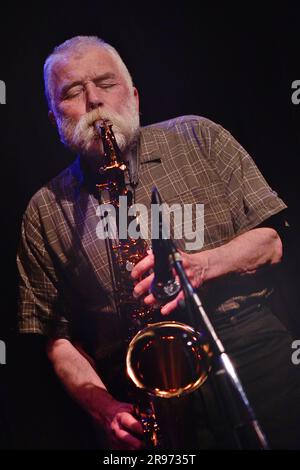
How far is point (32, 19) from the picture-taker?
A: 3.26 metres

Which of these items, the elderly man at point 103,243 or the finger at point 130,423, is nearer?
the finger at point 130,423

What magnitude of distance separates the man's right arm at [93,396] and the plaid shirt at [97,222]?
117 mm

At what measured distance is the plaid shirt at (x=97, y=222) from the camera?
2574 millimetres

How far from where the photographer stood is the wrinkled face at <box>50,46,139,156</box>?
8.93 feet

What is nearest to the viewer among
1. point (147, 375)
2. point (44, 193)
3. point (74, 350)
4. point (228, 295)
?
point (147, 375)

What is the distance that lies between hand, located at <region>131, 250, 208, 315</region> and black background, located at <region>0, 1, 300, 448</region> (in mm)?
1350

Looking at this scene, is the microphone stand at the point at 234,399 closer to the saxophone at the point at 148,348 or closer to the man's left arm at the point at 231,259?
the saxophone at the point at 148,348

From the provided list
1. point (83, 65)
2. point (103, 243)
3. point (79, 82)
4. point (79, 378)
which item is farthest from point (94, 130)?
point (79, 378)

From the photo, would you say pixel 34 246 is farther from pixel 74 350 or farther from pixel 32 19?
pixel 32 19

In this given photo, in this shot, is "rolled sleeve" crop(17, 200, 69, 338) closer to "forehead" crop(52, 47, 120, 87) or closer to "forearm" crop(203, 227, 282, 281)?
"forehead" crop(52, 47, 120, 87)

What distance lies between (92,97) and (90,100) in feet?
0.08

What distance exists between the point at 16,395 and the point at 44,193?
1.60 metres

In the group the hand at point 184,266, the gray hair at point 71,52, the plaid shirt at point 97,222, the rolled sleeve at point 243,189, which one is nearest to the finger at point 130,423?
the plaid shirt at point 97,222
